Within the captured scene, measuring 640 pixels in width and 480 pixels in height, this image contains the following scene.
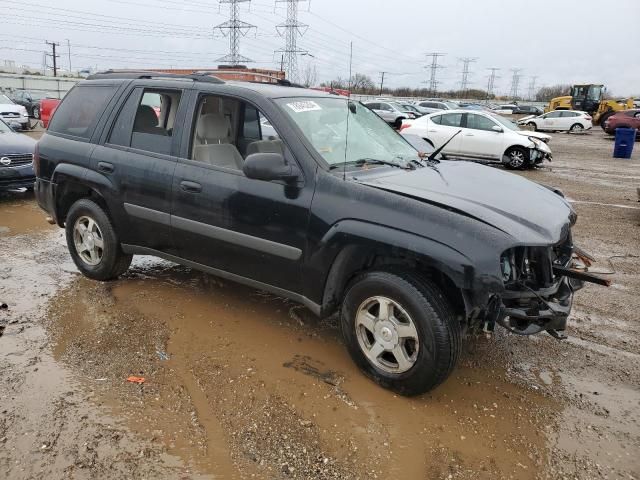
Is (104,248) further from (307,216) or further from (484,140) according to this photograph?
(484,140)

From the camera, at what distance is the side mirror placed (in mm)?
3307

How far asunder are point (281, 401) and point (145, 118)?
2.75 meters

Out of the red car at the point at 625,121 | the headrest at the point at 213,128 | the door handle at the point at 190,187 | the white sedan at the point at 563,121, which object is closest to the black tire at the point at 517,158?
the headrest at the point at 213,128

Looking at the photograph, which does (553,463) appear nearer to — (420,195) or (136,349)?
(420,195)

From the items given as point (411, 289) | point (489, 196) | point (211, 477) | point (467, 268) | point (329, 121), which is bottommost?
point (211, 477)

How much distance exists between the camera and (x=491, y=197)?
3.38 meters

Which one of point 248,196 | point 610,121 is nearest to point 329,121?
point 248,196

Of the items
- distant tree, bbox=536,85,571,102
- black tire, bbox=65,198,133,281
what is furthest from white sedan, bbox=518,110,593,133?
distant tree, bbox=536,85,571,102

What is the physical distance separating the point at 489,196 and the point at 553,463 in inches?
→ 64.6

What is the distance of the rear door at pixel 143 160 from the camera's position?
4.08m

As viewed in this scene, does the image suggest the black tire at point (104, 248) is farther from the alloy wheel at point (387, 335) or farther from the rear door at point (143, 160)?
the alloy wheel at point (387, 335)

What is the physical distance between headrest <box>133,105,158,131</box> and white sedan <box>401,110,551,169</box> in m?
10.9

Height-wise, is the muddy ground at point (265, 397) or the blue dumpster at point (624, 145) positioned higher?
the blue dumpster at point (624, 145)

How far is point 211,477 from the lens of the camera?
97.3 inches
